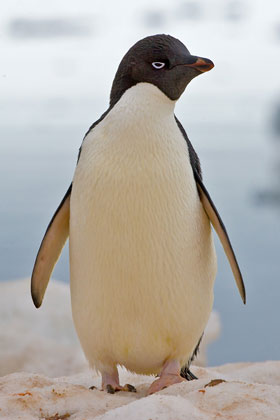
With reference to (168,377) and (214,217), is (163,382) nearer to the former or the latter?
(168,377)

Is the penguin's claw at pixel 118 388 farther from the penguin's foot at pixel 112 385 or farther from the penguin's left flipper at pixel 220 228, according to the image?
the penguin's left flipper at pixel 220 228

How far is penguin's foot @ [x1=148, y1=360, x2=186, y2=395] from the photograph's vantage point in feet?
7.29

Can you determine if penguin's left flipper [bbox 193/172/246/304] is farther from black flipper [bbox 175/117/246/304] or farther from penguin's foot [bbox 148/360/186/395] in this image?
penguin's foot [bbox 148/360/186/395]

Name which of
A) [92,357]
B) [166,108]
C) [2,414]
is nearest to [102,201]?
[166,108]

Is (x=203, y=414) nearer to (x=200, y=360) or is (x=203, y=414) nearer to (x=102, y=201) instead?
(x=102, y=201)

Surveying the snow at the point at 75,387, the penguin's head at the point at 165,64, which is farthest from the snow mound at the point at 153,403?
the penguin's head at the point at 165,64

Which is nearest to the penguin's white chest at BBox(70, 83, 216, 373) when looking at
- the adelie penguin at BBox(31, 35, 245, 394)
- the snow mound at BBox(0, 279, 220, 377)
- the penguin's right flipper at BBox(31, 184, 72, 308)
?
the adelie penguin at BBox(31, 35, 245, 394)

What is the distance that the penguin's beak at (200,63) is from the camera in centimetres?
218

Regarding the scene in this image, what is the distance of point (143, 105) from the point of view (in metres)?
2.21

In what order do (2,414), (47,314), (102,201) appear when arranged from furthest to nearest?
(47,314), (102,201), (2,414)

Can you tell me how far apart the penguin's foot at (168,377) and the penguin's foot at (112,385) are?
0.30 feet

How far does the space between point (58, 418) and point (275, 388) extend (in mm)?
579

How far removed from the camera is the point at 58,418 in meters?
1.79

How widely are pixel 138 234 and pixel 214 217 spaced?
30 cm
